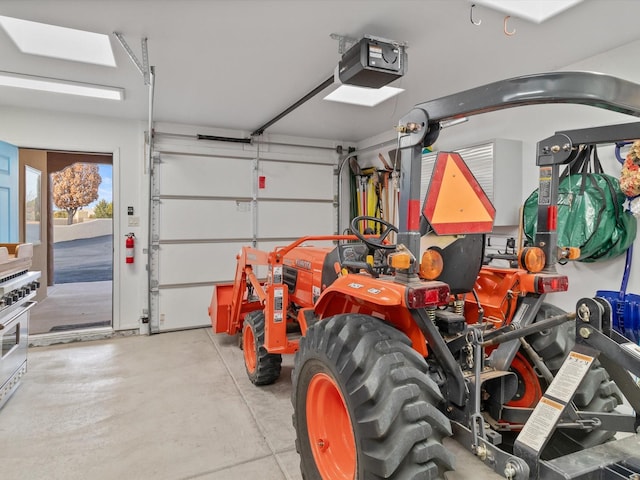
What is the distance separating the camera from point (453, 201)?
1562 millimetres

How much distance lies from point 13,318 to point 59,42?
215 centimetres

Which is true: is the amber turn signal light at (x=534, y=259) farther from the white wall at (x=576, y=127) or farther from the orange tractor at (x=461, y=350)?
the white wall at (x=576, y=127)

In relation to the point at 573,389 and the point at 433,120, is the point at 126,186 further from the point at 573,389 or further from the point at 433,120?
the point at 573,389

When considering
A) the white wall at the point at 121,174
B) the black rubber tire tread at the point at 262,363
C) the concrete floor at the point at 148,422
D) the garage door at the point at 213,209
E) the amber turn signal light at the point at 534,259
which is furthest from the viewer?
the garage door at the point at 213,209

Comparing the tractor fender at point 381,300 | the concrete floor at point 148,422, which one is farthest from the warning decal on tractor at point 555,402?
the concrete floor at point 148,422

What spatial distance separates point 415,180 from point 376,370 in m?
0.72

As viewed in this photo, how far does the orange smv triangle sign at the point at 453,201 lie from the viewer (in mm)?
1534

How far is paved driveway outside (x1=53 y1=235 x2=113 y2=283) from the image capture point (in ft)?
33.4

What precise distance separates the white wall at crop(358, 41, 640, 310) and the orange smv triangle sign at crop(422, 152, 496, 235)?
76.6 inches

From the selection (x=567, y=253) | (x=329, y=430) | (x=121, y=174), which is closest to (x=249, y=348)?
(x=329, y=430)

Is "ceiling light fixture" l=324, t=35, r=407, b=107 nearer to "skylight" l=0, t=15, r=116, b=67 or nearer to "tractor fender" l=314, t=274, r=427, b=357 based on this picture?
"tractor fender" l=314, t=274, r=427, b=357

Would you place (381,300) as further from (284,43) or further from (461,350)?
(284,43)

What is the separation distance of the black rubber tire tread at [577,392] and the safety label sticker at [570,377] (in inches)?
19.3

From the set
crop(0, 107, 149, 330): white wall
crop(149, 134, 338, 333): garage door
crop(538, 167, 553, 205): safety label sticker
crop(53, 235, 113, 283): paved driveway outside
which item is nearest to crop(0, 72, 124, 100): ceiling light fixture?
crop(0, 107, 149, 330): white wall
